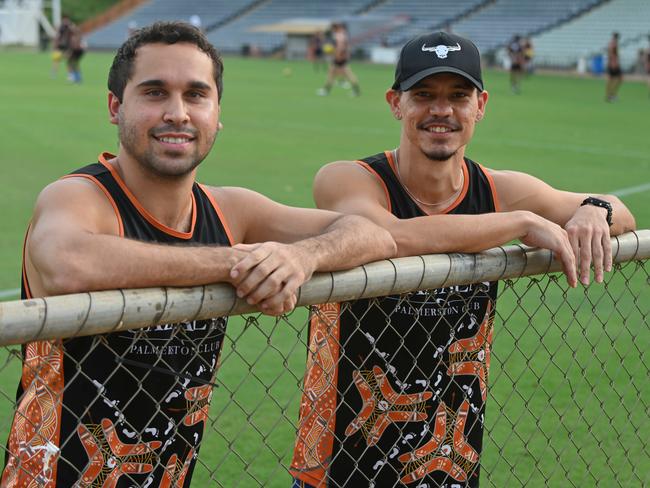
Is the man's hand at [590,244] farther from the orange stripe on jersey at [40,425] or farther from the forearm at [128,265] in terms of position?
the orange stripe on jersey at [40,425]

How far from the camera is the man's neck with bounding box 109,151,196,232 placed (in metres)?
3.07

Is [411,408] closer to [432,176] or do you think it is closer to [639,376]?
[432,176]

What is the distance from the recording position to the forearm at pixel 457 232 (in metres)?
3.19

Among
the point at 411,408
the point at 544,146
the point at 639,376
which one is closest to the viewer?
the point at 411,408

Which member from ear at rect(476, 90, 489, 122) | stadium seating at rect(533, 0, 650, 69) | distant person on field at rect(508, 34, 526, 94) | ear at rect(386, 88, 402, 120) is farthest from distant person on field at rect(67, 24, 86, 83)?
ear at rect(476, 90, 489, 122)

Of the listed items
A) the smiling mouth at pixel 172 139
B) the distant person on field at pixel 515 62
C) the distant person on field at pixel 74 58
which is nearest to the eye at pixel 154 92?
the smiling mouth at pixel 172 139

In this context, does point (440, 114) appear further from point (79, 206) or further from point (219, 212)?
point (79, 206)

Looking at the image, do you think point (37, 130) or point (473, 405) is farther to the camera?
point (37, 130)

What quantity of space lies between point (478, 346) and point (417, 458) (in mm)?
458

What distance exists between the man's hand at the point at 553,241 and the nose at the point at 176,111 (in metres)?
1.20

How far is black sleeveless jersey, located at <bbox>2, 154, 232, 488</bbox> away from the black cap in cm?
135

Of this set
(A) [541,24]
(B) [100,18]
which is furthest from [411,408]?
(B) [100,18]

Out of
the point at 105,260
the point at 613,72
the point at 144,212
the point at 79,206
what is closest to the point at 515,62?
the point at 613,72

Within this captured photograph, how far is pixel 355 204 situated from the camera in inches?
144
